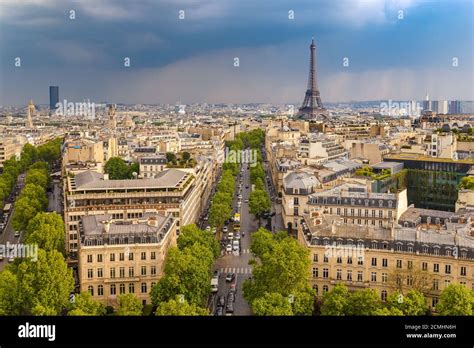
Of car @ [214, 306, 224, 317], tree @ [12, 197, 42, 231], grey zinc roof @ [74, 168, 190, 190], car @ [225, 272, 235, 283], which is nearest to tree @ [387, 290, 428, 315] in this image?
car @ [214, 306, 224, 317]

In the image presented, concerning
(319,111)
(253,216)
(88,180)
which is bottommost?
(253,216)

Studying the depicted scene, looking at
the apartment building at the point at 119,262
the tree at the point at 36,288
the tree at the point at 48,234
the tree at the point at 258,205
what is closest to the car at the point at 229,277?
the apartment building at the point at 119,262

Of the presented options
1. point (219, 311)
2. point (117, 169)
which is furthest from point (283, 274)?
point (117, 169)

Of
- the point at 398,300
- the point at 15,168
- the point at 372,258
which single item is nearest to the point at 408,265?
the point at 372,258

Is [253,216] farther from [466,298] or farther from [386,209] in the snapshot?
[466,298]

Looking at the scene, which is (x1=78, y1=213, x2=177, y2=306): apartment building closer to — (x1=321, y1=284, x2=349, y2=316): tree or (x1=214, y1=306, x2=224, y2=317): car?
(x1=214, y1=306, x2=224, y2=317): car
